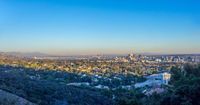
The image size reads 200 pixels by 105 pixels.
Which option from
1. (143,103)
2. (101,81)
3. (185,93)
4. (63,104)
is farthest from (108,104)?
(101,81)

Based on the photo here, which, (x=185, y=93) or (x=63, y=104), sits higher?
(x=185, y=93)

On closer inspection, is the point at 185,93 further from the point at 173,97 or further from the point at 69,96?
the point at 69,96

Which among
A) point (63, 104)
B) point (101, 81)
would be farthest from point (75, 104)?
point (101, 81)

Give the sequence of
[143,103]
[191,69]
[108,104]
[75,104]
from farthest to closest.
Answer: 1. [108,104]
2. [75,104]
3. [191,69]
4. [143,103]

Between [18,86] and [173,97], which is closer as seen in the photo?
[173,97]

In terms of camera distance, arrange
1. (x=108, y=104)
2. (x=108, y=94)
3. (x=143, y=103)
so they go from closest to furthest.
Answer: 1. (x=143, y=103)
2. (x=108, y=104)
3. (x=108, y=94)

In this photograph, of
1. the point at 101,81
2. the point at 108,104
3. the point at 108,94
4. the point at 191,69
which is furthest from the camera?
the point at 101,81

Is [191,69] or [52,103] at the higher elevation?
[191,69]

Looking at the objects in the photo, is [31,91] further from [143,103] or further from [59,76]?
[59,76]

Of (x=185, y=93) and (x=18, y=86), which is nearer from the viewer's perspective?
(x=185, y=93)
